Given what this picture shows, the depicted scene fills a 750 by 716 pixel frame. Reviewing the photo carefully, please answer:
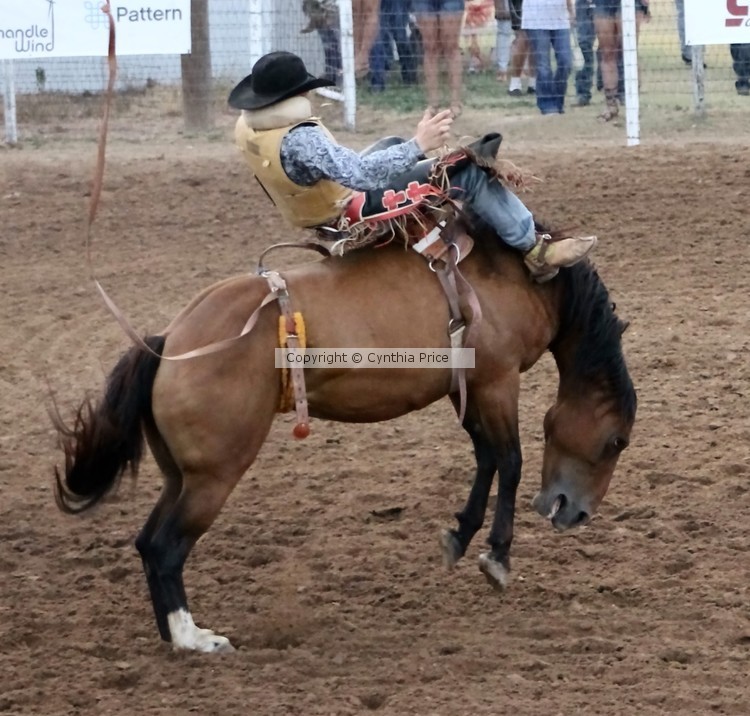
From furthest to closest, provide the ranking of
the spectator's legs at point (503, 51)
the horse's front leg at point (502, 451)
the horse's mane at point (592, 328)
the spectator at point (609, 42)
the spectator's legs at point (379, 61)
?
the spectator's legs at point (503, 51)
the spectator's legs at point (379, 61)
the spectator at point (609, 42)
the horse's mane at point (592, 328)
the horse's front leg at point (502, 451)

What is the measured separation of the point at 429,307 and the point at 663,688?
1.45 m

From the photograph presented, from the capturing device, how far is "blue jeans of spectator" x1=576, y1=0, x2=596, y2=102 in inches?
500

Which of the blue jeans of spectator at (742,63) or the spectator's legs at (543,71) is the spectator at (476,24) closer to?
the spectator's legs at (543,71)

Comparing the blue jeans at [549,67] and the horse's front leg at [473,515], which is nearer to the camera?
the horse's front leg at [473,515]

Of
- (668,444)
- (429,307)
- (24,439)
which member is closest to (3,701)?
(429,307)

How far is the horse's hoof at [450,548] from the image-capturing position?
→ 465 centimetres

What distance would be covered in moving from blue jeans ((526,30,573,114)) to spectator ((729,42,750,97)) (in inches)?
68.6

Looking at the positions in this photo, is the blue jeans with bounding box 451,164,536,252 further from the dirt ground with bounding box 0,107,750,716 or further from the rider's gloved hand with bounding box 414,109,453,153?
the dirt ground with bounding box 0,107,750,716

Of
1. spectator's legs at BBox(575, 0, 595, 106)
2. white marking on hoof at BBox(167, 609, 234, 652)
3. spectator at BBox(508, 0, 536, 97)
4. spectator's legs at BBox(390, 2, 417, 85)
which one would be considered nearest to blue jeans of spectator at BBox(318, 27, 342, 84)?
spectator's legs at BBox(390, 2, 417, 85)

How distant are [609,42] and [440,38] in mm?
1642

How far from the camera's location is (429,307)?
4387mm

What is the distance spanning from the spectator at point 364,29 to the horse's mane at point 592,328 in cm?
917

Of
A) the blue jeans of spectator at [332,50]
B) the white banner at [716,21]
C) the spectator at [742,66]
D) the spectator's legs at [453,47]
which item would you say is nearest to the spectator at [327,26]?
the blue jeans of spectator at [332,50]

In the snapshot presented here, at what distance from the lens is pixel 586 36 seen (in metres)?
12.9
